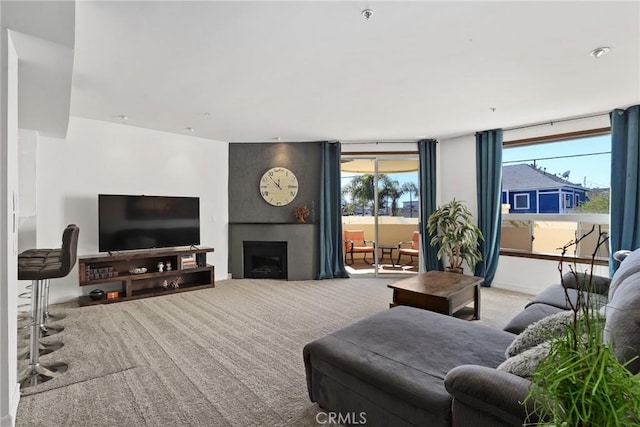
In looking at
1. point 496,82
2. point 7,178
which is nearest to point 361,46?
point 496,82

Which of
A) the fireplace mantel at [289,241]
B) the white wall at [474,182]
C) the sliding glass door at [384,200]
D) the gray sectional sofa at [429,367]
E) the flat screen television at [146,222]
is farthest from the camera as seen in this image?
the sliding glass door at [384,200]

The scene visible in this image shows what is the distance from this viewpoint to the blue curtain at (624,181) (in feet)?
12.7

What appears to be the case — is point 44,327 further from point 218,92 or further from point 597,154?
point 597,154

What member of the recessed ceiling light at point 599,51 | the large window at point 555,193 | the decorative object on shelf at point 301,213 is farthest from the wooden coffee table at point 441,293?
the decorative object on shelf at point 301,213

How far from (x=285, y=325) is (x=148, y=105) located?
2.95 m

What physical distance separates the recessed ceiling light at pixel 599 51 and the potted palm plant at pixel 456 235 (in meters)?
2.83

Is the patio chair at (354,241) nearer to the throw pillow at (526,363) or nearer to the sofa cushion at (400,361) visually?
the sofa cushion at (400,361)

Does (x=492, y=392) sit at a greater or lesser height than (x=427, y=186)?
lesser

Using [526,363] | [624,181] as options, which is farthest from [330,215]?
[526,363]

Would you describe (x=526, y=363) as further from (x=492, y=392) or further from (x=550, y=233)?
(x=550, y=233)

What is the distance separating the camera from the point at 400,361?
1.67 m

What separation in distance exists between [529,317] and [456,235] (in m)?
2.80

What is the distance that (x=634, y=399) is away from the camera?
75cm

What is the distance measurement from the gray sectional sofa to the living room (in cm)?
177
